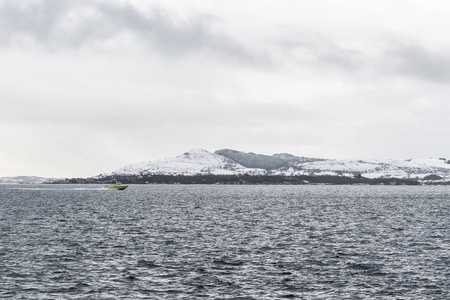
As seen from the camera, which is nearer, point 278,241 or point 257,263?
point 257,263

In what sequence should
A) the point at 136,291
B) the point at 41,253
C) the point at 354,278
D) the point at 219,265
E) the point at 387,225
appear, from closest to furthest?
the point at 136,291, the point at 354,278, the point at 219,265, the point at 41,253, the point at 387,225

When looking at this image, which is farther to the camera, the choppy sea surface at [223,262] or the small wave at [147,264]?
the small wave at [147,264]

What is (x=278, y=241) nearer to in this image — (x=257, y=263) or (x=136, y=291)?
(x=257, y=263)

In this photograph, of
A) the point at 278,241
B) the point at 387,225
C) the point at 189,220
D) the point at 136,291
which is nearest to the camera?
the point at 136,291

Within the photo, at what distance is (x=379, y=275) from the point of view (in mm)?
56531

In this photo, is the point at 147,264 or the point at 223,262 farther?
the point at 223,262

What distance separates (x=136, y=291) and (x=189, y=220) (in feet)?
249

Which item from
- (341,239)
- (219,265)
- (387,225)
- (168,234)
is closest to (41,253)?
(219,265)

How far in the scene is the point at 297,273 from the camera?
187 ft

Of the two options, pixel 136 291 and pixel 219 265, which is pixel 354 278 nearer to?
pixel 219 265

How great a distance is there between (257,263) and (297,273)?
22.0 ft

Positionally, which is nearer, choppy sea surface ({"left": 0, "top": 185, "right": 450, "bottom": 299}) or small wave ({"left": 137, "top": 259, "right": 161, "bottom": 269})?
choppy sea surface ({"left": 0, "top": 185, "right": 450, "bottom": 299})

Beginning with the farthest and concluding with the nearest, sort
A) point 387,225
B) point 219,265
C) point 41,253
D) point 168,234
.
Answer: point 387,225 < point 168,234 < point 41,253 < point 219,265

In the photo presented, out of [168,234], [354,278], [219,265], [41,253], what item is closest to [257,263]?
[219,265]
